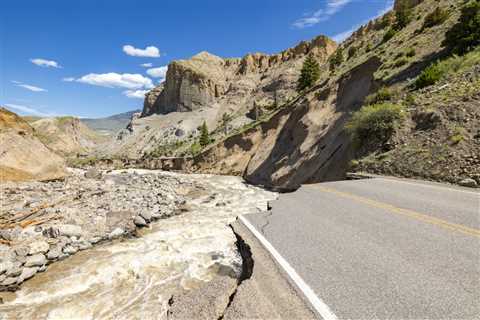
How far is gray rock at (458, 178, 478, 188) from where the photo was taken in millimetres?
8005

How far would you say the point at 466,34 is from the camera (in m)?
18.8

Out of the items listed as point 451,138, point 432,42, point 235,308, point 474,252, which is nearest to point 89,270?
point 235,308

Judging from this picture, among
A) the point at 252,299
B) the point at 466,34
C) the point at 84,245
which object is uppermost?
the point at 466,34

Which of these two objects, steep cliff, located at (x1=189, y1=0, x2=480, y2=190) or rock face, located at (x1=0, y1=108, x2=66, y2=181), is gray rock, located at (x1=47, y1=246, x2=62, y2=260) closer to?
steep cliff, located at (x1=189, y1=0, x2=480, y2=190)

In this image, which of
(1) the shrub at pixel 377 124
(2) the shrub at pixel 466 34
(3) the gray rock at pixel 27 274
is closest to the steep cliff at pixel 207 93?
(2) the shrub at pixel 466 34

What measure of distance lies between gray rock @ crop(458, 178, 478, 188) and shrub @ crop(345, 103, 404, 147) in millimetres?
5243

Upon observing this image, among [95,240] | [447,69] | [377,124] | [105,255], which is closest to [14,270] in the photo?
[105,255]

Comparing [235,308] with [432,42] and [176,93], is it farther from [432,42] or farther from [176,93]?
[176,93]

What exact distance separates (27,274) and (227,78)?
12770cm

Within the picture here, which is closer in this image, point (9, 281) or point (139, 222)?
point (9, 281)

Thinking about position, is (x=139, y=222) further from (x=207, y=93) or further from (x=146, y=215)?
(x=207, y=93)

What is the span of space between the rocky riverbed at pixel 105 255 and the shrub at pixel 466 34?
1986 cm

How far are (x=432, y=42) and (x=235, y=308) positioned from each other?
1192 inches

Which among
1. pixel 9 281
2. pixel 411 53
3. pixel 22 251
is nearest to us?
pixel 9 281
